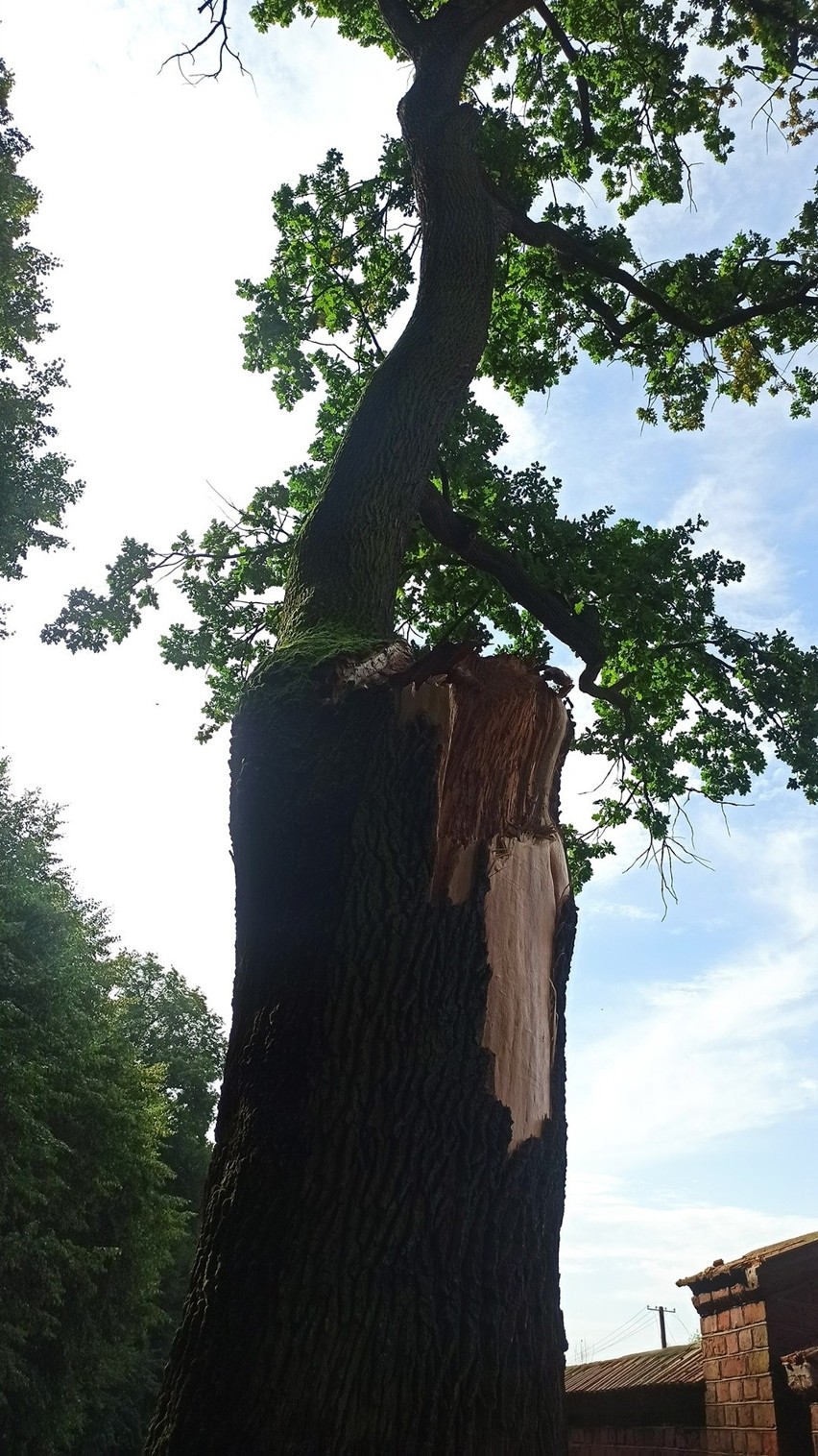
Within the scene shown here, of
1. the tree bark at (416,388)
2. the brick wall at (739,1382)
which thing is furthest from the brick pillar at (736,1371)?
the tree bark at (416,388)

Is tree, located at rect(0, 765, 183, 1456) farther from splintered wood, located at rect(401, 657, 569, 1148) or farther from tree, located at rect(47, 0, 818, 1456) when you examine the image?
splintered wood, located at rect(401, 657, 569, 1148)

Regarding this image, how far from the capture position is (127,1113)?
1906 centimetres

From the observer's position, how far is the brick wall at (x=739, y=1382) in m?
6.24

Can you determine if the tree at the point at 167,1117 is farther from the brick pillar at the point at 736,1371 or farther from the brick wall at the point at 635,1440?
the brick pillar at the point at 736,1371

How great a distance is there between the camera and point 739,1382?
6.66 m

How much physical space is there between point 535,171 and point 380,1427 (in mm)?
10662

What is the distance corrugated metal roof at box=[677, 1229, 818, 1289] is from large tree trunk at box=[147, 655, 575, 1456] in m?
4.61

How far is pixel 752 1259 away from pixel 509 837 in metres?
5.15

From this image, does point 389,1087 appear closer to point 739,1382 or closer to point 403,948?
point 403,948

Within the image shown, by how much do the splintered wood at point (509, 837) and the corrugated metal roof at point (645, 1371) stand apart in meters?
Result: 5.82

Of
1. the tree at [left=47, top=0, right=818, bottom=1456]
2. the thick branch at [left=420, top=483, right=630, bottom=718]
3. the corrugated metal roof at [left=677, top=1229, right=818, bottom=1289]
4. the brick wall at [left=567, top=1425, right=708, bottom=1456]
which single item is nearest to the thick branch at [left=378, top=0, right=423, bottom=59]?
the tree at [left=47, top=0, right=818, bottom=1456]

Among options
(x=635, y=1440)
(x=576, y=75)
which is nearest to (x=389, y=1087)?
(x=635, y=1440)

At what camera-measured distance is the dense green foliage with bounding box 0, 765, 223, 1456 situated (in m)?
15.5

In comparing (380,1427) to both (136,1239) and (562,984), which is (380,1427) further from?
(136,1239)
